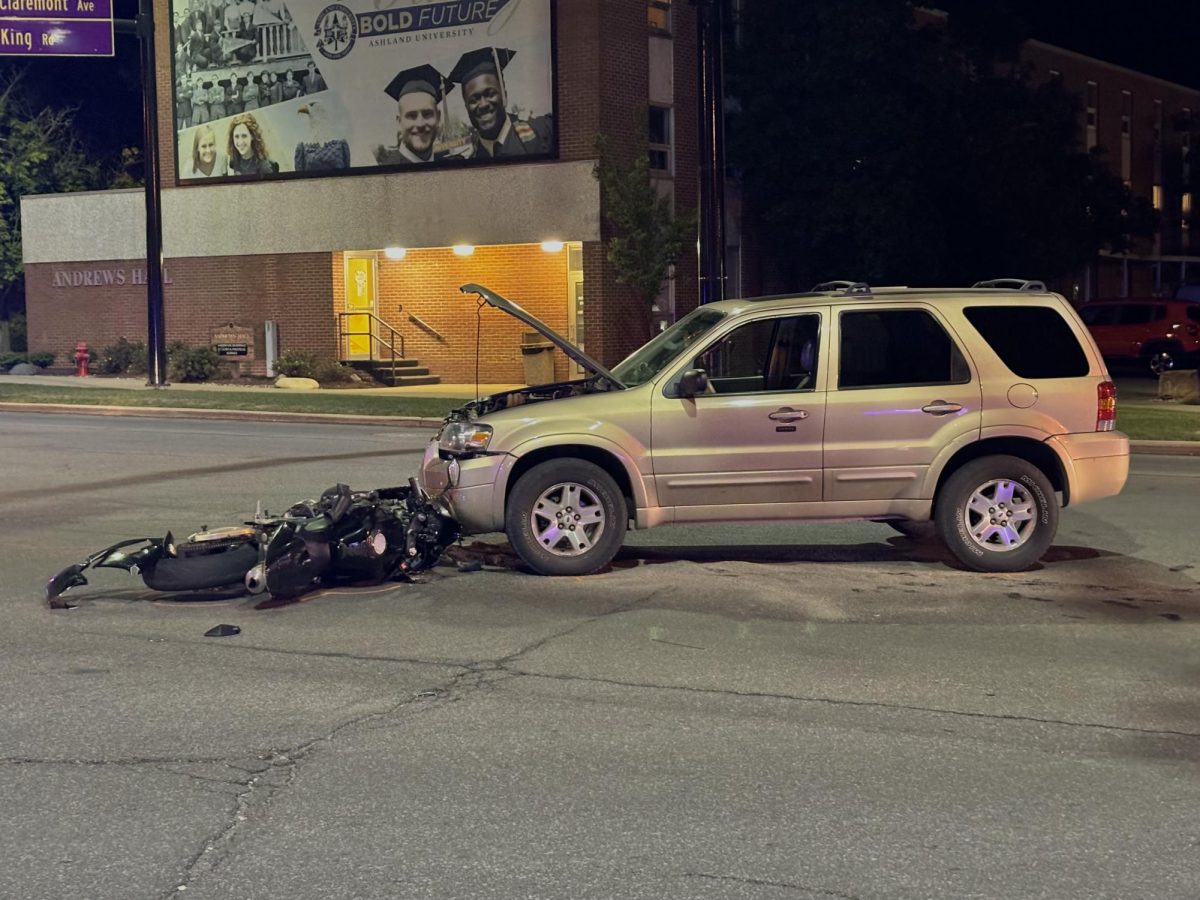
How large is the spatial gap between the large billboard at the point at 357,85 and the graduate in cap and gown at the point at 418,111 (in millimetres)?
22

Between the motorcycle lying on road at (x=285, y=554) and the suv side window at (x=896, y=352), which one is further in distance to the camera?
the suv side window at (x=896, y=352)

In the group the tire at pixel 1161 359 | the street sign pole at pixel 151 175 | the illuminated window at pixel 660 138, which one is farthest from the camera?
the tire at pixel 1161 359

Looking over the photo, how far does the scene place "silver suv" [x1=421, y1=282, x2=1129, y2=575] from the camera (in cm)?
975

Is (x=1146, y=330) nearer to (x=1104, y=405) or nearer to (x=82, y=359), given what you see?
(x=82, y=359)

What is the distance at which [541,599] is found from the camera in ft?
30.0

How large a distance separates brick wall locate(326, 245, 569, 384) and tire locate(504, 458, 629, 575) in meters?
23.2

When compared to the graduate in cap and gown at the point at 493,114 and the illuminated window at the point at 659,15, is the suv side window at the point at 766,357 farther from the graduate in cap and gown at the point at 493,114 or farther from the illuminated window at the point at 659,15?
the illuminated window at the point at 659,15

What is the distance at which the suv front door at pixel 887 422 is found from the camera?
9.89m

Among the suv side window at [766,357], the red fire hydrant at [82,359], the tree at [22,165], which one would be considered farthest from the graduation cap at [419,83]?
the suv side window at [766,357]

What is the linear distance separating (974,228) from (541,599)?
29.0 meters

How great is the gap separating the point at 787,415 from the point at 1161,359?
89.6ft

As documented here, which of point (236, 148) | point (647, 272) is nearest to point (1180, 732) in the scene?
point (647, 272)

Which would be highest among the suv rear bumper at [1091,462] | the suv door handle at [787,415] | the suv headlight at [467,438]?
the suv door handle at [787,415]

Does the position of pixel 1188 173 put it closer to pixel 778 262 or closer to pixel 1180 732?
pixel 778 262
